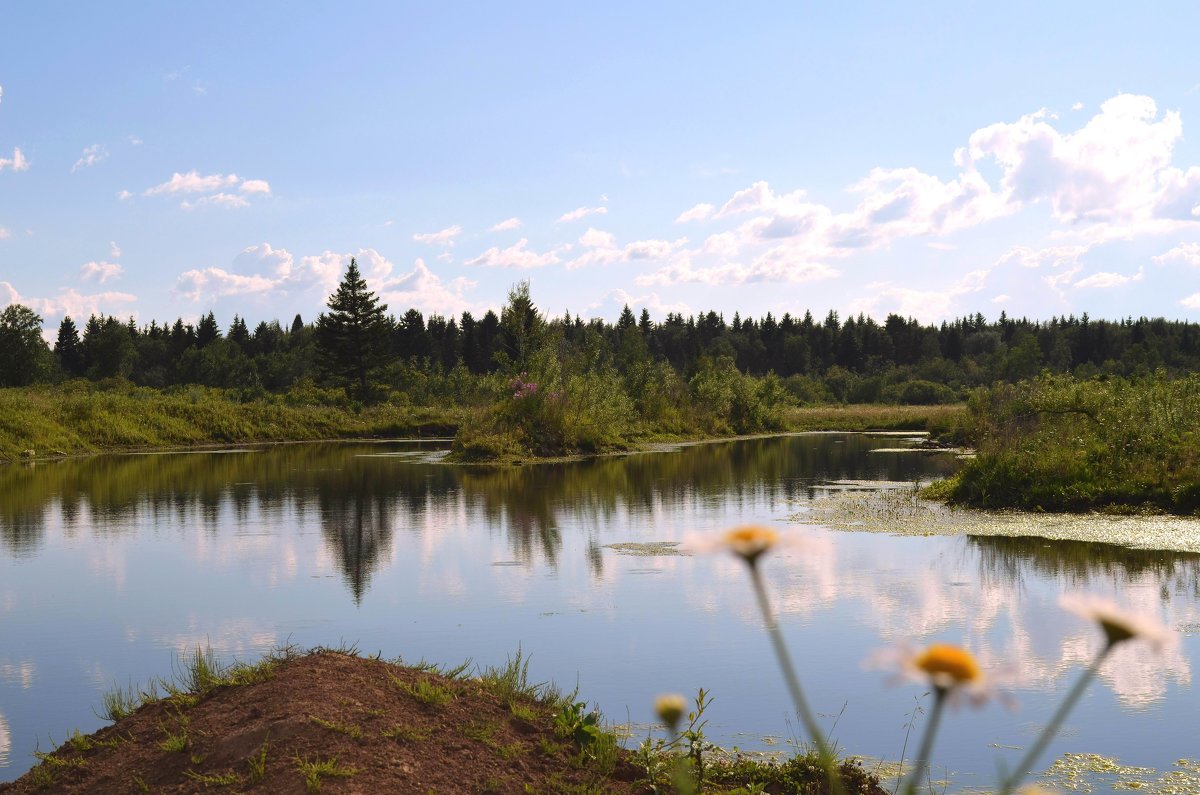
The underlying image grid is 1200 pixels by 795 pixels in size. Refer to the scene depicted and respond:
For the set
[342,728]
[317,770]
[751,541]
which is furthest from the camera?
[342,728]

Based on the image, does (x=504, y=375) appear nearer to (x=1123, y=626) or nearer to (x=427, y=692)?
(x=427, y=692)

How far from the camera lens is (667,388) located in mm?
51781

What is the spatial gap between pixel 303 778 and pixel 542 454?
29682 mm

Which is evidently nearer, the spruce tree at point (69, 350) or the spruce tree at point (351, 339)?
the spruce tree at point (351, 339)

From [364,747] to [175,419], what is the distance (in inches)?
1659

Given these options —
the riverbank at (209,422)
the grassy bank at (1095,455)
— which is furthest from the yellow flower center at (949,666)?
the riverbank at (209,422)

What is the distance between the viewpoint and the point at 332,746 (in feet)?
18.9

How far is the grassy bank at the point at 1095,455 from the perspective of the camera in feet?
60.2

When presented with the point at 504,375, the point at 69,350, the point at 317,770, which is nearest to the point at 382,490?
the point at 504,375

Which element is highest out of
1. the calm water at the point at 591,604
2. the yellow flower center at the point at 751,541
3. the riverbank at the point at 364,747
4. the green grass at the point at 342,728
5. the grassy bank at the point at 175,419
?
the yellow flower center at the point at 751,541

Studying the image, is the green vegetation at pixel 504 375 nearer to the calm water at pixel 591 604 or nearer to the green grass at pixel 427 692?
the calm water at pixel 591 604

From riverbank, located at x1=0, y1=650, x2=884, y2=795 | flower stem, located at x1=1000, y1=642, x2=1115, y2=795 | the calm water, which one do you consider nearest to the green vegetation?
the calm water

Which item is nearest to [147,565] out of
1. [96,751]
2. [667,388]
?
[96,751]

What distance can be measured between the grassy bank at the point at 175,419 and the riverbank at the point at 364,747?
107 feet
